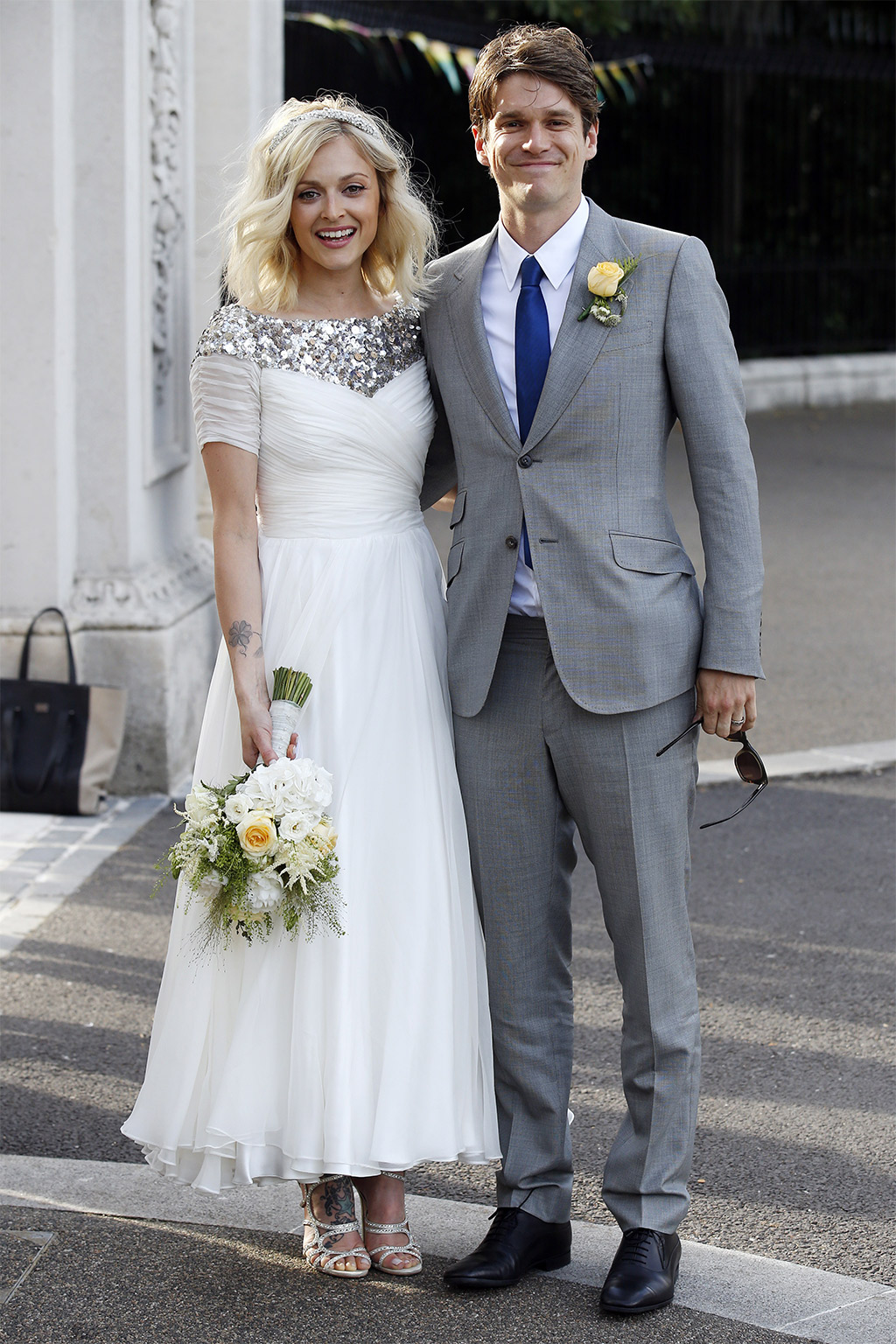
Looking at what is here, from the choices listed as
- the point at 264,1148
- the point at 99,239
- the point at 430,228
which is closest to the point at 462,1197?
the point at 264,1148

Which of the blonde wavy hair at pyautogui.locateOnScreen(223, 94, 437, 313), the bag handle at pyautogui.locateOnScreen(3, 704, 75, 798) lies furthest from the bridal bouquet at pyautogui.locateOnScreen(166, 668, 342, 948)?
the bag handle at pyautogui.locateOnScreen(3, 704, 75, 798)

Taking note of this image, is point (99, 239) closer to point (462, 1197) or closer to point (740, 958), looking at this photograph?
point (740, 958)

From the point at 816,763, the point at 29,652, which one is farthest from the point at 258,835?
the point at 816,763

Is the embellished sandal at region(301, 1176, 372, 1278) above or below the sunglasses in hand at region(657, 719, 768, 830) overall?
below

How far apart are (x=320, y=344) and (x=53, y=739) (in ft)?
11.0

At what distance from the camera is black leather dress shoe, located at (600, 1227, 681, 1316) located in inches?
116

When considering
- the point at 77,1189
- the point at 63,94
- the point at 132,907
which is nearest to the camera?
the point at 77,1189

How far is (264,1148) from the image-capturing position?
300 cm

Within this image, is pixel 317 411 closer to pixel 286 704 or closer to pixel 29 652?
pixel 286 704

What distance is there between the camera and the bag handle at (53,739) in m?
6.14

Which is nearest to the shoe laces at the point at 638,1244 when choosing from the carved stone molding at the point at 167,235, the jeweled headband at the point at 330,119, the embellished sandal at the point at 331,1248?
the embellished sandal at the point at 331,1248

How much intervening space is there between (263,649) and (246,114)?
5906 millimetres

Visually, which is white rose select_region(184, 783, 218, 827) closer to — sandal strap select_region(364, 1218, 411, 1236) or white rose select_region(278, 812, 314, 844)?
white rose select_region(278, 812, 314, 844)

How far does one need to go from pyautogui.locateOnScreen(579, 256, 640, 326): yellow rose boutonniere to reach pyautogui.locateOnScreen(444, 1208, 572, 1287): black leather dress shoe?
5.48 feet
